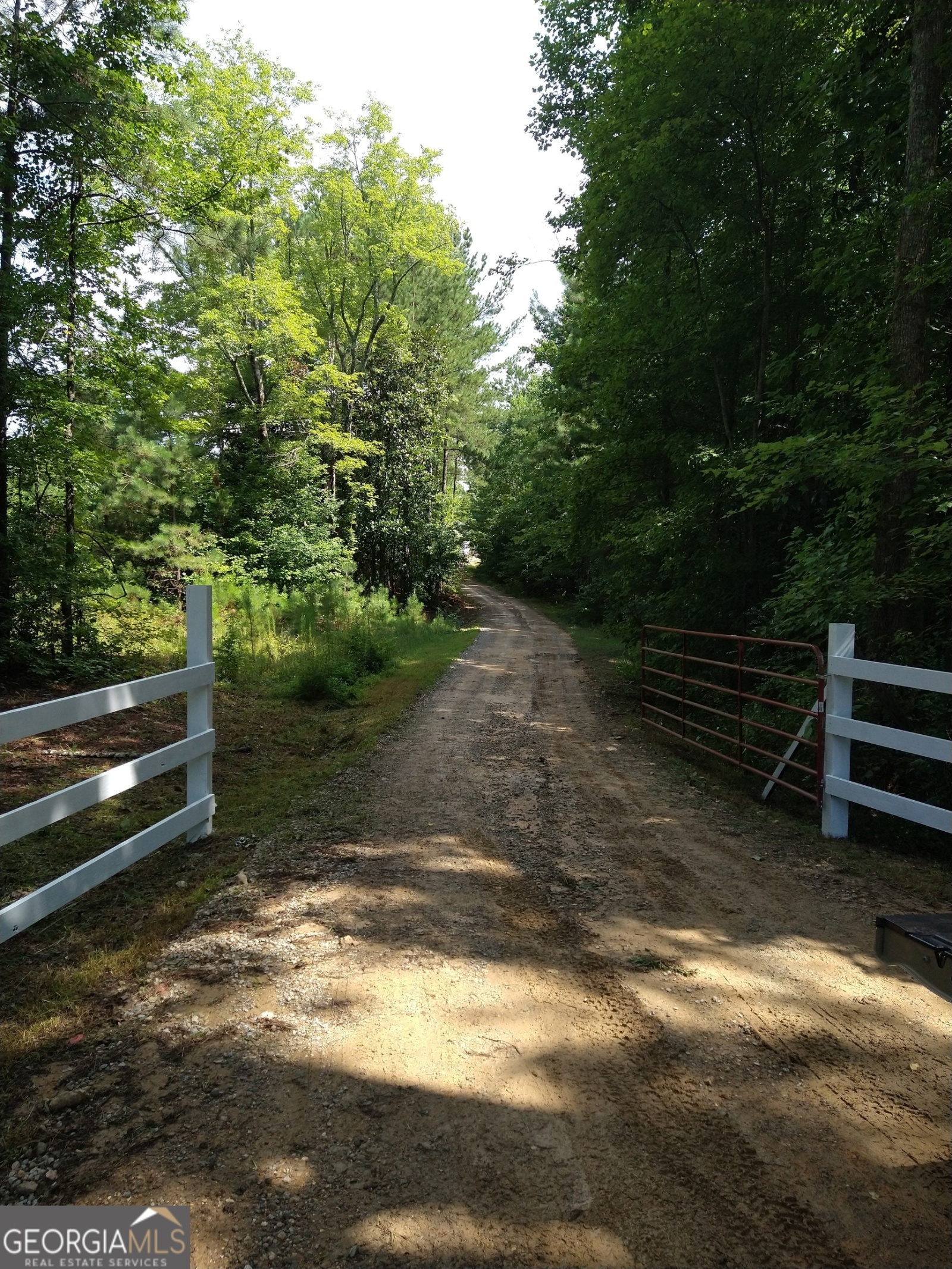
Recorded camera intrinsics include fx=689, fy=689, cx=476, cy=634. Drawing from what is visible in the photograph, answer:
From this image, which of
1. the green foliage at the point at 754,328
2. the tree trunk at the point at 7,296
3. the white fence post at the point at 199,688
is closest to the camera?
the white fence post at the point at 199,688

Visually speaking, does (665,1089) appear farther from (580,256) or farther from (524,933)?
(580,256)

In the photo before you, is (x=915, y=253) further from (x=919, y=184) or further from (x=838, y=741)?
(x=838, y=741)

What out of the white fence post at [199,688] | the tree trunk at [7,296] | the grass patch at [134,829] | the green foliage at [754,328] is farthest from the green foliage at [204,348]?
the green foliage at [754,328]

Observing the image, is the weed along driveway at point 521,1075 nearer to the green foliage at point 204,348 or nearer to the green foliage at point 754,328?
the green foliage at point 754,328

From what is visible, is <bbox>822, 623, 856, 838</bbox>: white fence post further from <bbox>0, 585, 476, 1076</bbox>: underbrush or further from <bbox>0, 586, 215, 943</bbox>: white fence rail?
<bbox>0, 586, 215, 943</bbox>: white fence rail

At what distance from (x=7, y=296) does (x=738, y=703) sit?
924cm

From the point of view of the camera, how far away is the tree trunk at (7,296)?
7.85 metres

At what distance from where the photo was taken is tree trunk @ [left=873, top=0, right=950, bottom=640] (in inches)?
233

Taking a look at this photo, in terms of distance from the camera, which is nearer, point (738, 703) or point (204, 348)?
point (738, 703)

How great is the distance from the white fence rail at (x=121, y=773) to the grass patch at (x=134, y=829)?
251mm

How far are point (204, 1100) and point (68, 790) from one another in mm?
1568

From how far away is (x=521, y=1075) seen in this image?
245 centimetres

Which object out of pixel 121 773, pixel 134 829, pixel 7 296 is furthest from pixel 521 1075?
pixel 7 296

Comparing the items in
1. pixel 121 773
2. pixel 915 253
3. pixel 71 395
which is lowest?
pixel 121 773
